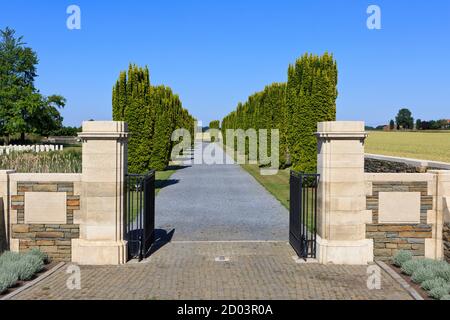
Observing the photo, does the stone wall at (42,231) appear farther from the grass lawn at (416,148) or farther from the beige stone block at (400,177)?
the grass lawn at (416,148)

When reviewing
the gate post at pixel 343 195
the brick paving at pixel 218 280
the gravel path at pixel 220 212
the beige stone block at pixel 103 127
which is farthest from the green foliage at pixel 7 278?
the gate post at pixel 343 195

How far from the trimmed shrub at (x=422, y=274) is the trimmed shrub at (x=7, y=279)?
7436 mm

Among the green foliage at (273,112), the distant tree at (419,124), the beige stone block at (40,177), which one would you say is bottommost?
the beige stone block at (40,177)

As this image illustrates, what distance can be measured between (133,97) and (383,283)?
1500 centimetres

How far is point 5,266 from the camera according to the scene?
873cm

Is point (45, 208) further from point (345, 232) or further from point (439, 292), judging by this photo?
point (439, 292)

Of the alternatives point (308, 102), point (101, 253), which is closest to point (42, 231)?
point (101, 253)

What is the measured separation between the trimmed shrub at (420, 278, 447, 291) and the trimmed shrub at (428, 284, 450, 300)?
0.17m

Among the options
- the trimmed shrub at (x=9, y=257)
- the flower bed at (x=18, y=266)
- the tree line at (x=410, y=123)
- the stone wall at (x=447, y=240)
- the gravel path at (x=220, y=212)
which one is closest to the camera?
the flower bed at (x=18, y=266)

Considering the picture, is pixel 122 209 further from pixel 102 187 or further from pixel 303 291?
pixel 303 291

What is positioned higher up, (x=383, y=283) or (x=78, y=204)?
(x=78, y=204)

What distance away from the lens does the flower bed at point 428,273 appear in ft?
25.1

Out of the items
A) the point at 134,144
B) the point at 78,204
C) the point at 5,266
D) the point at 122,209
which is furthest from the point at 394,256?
the point at 134,144

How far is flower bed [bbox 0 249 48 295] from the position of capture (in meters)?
8.12
